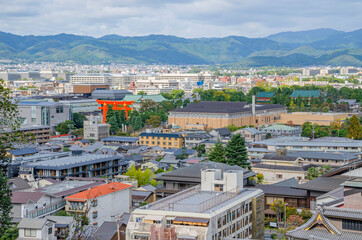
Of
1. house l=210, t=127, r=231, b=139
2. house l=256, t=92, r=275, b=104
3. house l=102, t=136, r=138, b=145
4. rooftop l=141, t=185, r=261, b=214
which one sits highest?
house l=256, t=92, r=275, b=104

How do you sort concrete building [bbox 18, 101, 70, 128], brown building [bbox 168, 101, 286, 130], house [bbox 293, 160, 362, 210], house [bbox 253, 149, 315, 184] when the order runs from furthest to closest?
brown building [bbox 168, 101, 286, 130] < concrete building [bbox 18, 101, 70, 128] < house [bbox 253, 149, 315, 184] < house [bbox 293, 160, 362, 210]

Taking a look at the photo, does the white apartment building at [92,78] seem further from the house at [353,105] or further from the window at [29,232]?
the window at [29,232]

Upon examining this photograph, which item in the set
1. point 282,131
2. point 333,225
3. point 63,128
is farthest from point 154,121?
point 333,225

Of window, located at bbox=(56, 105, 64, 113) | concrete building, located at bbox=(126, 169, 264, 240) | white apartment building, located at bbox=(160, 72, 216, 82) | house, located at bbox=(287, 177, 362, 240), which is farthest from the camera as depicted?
white apartment building, located at bbox=(160, 72, 216, 82)

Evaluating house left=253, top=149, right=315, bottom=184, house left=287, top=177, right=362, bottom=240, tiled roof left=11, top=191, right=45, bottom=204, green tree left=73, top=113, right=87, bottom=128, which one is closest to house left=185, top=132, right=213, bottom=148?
house left=253, top=149, right=315, bottom=184

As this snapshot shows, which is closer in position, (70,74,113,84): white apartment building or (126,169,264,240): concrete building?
(126,169,264,240): concrete building

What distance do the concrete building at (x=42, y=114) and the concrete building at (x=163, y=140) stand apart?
46.9 ft

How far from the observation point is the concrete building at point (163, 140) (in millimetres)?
43191

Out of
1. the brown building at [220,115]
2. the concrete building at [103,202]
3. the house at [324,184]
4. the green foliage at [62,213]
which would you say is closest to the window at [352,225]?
the house at [324,184]

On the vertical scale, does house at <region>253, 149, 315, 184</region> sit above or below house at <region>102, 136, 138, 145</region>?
above

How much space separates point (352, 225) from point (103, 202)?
1105cm

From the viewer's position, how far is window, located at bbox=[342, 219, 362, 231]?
40.5 feet

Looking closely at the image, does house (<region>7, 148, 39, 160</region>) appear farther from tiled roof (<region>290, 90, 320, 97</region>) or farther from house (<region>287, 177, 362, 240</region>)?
tiled roof (<region>290, 90, 320, 97</region>)

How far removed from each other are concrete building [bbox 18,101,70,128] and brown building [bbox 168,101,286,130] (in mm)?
11039
